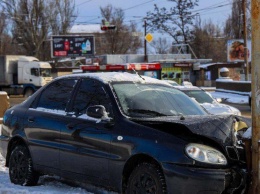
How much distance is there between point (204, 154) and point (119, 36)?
7285 centimetres

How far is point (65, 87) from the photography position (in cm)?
653

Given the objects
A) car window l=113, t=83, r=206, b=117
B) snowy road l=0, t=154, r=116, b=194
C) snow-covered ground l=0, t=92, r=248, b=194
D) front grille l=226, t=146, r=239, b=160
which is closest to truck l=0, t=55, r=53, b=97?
snow-covered ground l=0, t=92, r=248, b=194

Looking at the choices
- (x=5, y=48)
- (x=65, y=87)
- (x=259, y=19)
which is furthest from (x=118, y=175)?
(x=5, y=48)

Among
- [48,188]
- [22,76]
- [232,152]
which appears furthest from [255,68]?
[22,76]

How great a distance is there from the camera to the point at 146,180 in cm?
490

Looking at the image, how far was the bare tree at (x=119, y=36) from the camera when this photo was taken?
72375 millimetres

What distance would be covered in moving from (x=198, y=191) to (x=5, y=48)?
73325mm

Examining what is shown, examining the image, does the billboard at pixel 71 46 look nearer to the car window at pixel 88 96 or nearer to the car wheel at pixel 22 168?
the car wheel at pixel 22 168

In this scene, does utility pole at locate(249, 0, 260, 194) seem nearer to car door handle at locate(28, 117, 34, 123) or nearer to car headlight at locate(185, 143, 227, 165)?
car headlight at locate(185, 143, 227, 165)

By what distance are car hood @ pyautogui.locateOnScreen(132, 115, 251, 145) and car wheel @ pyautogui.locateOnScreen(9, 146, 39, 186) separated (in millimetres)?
2256

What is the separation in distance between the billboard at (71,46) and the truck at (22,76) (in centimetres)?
2060

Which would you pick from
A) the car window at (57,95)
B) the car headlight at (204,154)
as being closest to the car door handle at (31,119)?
the car window at (57,95)

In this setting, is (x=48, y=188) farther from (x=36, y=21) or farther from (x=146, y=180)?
(x=36, y=21)

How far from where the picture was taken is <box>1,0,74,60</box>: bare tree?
63.1 meters
